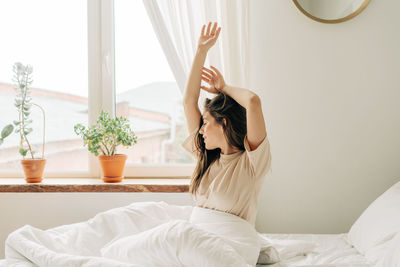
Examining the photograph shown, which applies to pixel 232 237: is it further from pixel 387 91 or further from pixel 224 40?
pixel 387 91

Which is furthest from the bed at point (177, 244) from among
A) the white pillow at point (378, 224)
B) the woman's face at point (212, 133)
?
the woman's face at point (212, 133)

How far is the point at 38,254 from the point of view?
1170 mm

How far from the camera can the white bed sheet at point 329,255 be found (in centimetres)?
147

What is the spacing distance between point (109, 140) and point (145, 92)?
389 mm

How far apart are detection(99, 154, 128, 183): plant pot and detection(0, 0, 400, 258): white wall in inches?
32.7

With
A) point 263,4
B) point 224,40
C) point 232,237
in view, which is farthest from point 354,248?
point 263,4

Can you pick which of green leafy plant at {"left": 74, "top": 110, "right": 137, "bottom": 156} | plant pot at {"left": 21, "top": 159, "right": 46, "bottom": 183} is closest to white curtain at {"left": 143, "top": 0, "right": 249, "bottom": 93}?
green leafy plant at {"left": 74, "top": 110, "right": 137, "bottom": 156}

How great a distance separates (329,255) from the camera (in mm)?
1579

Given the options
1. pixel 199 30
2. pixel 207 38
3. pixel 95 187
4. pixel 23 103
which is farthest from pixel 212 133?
pixel 23 103

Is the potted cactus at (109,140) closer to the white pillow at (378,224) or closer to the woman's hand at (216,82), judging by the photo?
the woman's hand at (216,82)

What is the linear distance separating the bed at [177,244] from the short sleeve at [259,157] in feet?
0.67

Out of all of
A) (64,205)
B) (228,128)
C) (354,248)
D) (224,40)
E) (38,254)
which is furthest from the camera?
(64,205)

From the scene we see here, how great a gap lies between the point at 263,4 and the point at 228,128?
1003mm

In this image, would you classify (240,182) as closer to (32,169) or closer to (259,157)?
(259,157)
